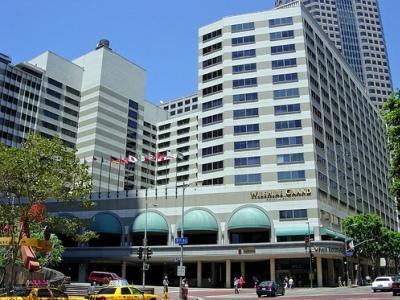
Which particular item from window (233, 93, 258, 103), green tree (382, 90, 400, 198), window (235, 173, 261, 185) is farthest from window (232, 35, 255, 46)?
green tree (382, 90, 400, 198)

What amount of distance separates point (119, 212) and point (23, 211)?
41388 millimetres

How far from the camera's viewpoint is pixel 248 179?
74125 millimetres

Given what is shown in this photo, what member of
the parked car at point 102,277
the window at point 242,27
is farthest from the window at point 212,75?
the parked car at point 102,277

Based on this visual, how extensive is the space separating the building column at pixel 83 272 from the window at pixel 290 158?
37.2 m

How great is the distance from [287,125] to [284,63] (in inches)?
444

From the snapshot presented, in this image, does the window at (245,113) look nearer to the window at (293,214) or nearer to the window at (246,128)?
the window at (246,128)

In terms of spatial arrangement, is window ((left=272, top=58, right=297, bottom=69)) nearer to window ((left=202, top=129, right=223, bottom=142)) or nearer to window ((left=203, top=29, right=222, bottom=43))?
window ((left=203, top=29, right=222, bottom=43))

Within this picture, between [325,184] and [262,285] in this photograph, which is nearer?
[262,285]

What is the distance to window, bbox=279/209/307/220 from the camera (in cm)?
6975

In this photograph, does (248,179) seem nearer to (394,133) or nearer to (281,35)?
(281,35)

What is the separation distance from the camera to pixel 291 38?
80250 millimetres

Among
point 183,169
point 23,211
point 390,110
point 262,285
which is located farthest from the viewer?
point 183,169

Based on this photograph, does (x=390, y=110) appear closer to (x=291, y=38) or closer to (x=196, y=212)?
(x=196, y=212)

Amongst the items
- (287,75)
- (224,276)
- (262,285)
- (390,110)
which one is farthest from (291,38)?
(390,110)
